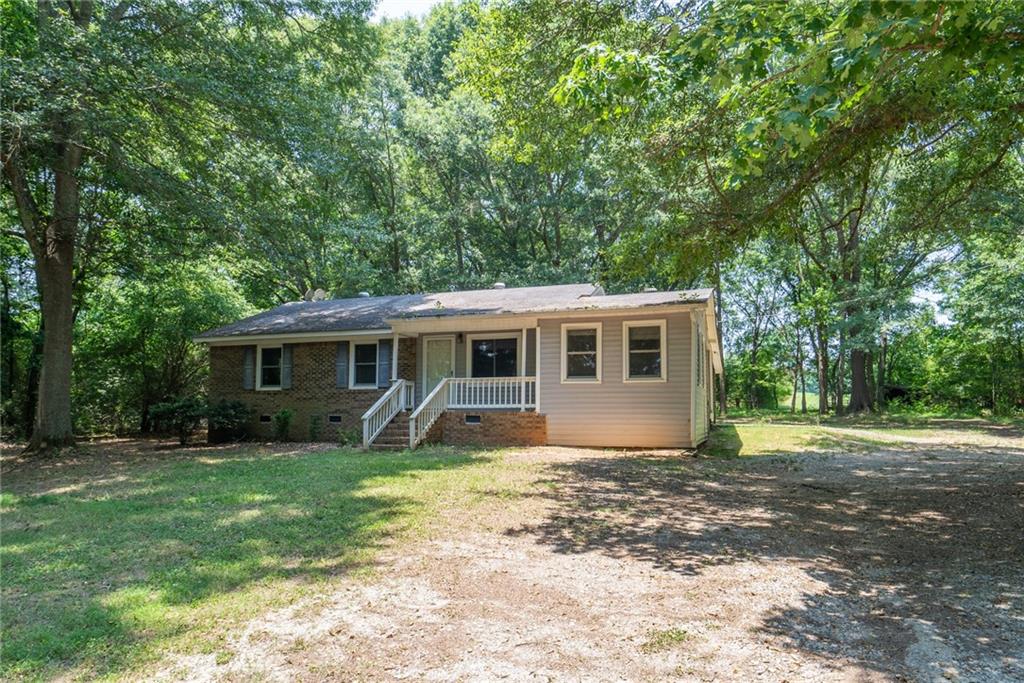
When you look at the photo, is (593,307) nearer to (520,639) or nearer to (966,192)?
(966,192)

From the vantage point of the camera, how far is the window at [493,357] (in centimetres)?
1455

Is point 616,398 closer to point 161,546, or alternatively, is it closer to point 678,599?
point 678,599

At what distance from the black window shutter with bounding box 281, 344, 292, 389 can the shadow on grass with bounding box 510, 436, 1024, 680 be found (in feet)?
29.9

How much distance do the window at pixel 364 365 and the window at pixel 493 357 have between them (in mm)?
2661

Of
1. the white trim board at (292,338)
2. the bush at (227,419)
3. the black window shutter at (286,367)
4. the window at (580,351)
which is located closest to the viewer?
the window at (580,351)

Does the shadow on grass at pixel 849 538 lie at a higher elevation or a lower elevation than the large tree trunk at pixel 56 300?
lower

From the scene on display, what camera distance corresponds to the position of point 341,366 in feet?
51.3

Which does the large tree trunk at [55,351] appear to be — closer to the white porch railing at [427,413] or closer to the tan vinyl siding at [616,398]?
the white porch railing at [427,413]

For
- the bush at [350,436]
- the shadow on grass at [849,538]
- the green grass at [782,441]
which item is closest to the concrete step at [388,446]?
the bush at [350,436]

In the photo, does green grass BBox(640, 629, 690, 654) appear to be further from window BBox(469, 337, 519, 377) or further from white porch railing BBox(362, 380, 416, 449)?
window BBox(469, 337, 519, 377)

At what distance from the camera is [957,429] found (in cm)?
1855

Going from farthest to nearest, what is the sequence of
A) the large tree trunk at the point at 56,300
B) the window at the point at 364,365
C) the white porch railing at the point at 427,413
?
the window at the point at 364,365 < the white porch railing at the point at 427,413 < the large tree trunk at the point at 56,300

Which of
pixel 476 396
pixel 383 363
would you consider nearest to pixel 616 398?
pixel 476 396

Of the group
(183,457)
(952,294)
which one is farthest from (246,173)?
(952,294)
